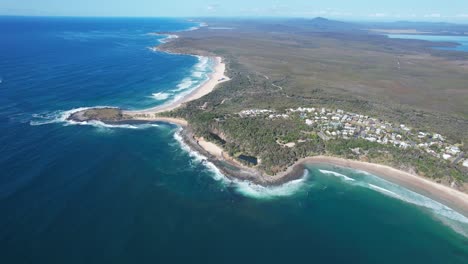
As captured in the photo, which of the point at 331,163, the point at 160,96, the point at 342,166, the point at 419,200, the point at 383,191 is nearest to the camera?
the point at 419,200

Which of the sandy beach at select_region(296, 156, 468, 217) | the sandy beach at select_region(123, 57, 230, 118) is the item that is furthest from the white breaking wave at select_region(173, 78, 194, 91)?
the sandy beach at select_region(296, 156, 468, 217)

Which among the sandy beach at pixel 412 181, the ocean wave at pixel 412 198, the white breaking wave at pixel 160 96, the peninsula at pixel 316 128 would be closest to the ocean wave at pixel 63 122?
the peninsula at pixel 316 128

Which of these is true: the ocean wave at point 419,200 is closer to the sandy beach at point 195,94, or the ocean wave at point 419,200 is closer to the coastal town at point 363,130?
the coastal town at point 363,130

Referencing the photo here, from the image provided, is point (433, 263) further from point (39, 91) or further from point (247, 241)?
point (39, 91)

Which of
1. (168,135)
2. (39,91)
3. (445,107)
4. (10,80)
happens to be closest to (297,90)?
(445,107)

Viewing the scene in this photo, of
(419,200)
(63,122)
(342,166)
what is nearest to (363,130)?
(342,166)

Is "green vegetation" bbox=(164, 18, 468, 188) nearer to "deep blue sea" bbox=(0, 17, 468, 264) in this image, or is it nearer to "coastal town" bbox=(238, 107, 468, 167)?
"coastal town" bbox=(238, 107, 468, 167)

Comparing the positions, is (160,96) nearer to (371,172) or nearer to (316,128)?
(316,128)
